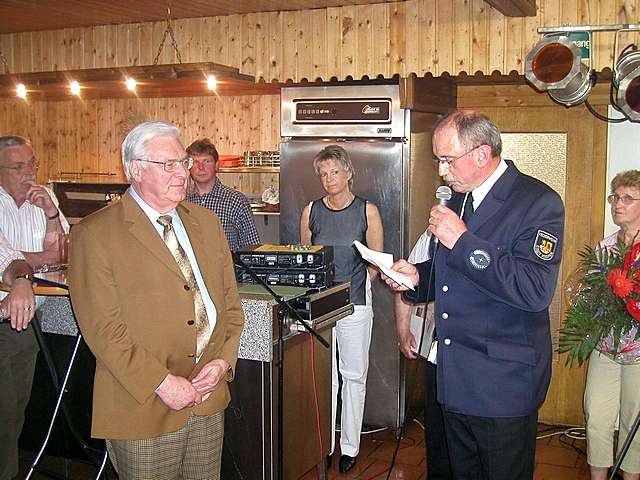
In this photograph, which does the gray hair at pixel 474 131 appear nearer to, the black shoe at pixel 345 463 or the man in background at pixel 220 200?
the black shoe at pixel 345 463

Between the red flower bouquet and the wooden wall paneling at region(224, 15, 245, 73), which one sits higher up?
the wooden wall paneling at region(224, 15, 245, 73)

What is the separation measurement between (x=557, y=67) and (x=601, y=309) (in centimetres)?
161

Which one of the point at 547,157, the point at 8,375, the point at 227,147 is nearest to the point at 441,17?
the point at 547,157

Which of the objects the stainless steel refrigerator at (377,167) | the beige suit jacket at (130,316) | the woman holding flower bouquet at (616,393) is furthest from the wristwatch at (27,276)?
the woman holding flower bouquet at (616,393)

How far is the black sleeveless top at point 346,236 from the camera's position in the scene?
4160mm

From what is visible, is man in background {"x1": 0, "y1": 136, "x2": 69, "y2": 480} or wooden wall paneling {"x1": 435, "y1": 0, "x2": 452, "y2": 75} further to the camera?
wooden wall paneling {"x1": 435, "y1": 0, "x2": 452, "y2": 75}

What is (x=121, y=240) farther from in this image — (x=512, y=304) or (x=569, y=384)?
(x=569, y=384)

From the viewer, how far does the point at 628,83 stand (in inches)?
156

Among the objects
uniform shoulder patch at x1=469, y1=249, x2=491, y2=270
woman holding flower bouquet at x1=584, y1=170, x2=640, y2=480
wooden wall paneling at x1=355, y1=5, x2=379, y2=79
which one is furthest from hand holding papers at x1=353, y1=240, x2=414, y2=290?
wooden wall paneling at x1=355, y1=5, x2=379, y2=79

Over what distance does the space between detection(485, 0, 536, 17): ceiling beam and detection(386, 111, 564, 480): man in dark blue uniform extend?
1.66 meters

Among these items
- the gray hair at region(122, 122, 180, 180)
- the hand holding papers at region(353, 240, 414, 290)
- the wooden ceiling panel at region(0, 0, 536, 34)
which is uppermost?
the wooden ceiling panel at region(0, 0, 536, 34)

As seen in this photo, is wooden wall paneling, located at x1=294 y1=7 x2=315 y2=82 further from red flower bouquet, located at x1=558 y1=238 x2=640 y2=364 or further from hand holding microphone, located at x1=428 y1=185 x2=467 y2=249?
hand holding microphone, located at x1=428 y1=185 x2=467 y2=249

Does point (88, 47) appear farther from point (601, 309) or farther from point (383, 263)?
point (601, 309)

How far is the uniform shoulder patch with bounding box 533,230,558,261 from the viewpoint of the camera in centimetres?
234
